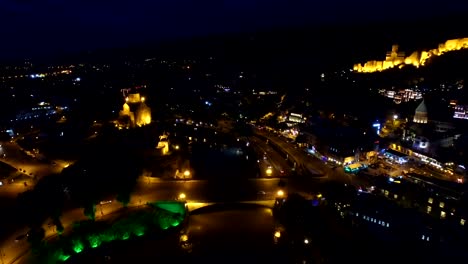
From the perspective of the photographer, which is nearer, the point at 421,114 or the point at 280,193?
the point at 280,193

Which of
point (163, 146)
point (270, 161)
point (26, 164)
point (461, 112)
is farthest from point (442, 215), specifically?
point (26, 164)

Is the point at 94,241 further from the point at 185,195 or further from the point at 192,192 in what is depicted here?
the point at 192,192

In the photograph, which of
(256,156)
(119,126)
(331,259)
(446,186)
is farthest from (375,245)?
(119,126)

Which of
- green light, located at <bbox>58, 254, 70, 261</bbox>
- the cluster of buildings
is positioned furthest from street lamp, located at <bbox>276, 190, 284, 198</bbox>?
the cluster of buildings

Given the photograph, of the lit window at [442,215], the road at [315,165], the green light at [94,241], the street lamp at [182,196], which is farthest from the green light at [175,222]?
the lit window at [442,215]

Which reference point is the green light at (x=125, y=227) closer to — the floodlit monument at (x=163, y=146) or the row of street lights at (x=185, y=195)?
the row of street lights at (x=185, y=195)

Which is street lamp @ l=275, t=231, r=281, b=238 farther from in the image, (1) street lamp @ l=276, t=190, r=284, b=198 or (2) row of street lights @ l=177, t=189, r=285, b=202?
(1) street lamp @ l=276, t=190, r=284, b=198

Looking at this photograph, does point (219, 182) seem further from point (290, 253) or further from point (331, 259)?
point (331, 259)
